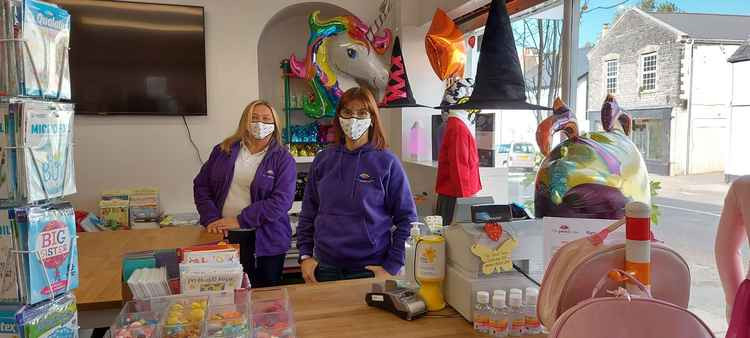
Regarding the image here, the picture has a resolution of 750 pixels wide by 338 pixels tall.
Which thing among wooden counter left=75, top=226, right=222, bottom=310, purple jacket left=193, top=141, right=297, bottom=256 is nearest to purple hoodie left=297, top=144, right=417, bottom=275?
purple jacket left=193, top=141, right=297, bottom=256

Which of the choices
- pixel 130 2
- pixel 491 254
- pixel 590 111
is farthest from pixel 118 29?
pixel 491 254

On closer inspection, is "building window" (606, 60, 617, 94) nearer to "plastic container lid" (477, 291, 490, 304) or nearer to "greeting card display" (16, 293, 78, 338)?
"plastic container lid" (477, 291, 490, 304)

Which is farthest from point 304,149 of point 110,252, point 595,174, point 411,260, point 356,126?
point 595,174

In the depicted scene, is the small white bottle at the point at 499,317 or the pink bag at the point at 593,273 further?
the small white bottle at the point at 499,317

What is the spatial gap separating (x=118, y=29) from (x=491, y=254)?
353 centimetres

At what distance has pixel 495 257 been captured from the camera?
1.39m

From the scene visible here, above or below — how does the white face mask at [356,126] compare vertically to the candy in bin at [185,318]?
above

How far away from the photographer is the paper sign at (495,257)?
54.3 inches

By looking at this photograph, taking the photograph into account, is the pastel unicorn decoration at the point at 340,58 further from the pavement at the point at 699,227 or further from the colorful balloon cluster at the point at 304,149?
the pavement at the point at 699,227

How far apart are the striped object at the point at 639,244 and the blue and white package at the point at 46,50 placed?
1.10m

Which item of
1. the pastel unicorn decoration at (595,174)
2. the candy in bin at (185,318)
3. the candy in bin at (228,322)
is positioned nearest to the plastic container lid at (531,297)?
the pastel unicorn decoration at (595,174)

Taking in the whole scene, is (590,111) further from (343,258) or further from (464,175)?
(343,258)

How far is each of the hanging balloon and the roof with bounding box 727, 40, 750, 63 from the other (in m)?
1.71

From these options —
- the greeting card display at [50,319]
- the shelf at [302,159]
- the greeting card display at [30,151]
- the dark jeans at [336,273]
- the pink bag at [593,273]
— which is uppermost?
the greeting card display at [30,151]
